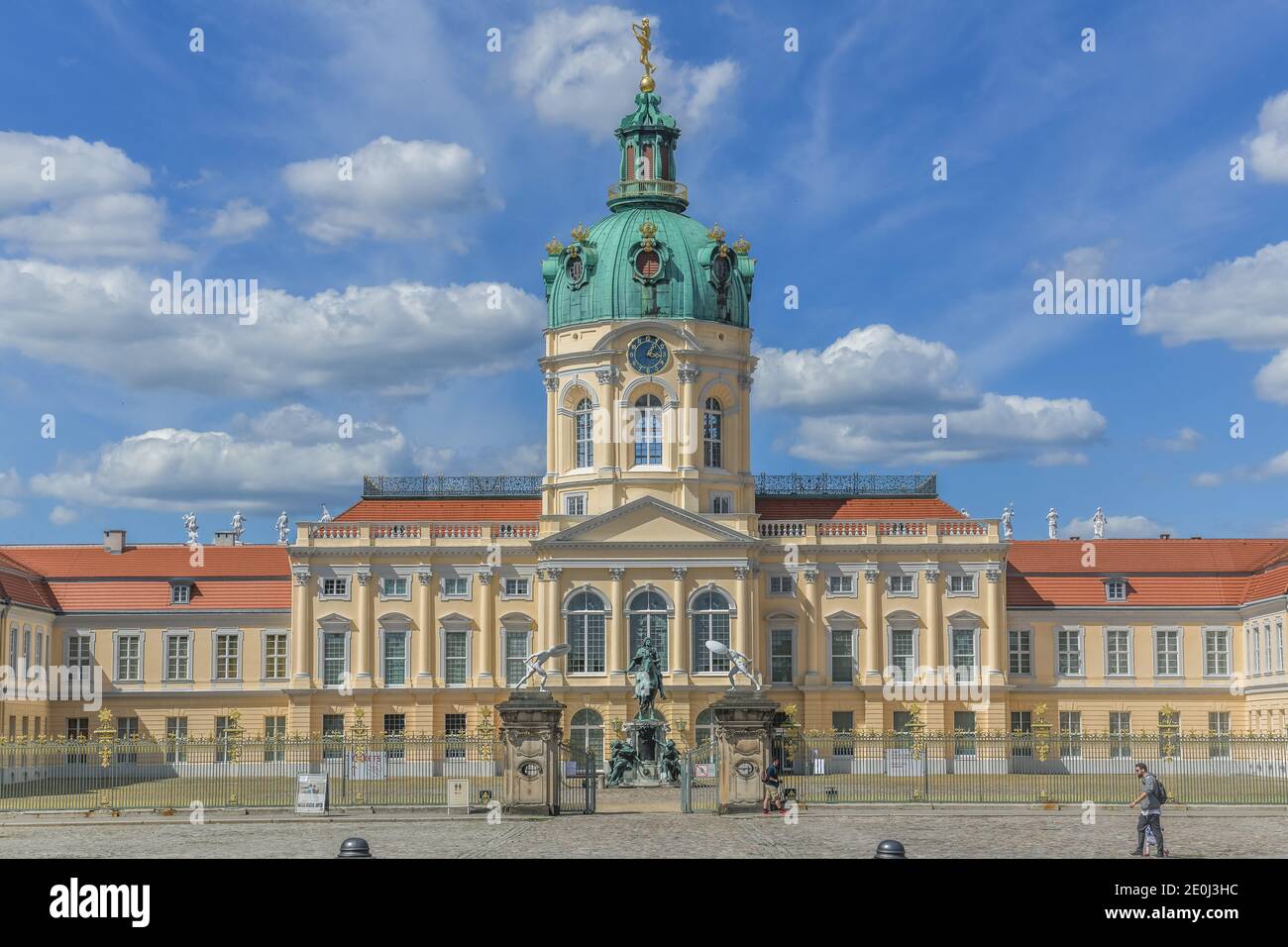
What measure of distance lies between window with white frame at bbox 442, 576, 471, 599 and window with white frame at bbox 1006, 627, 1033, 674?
24.7m

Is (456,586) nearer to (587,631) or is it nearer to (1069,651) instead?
(587,631)

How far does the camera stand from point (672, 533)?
7731cm

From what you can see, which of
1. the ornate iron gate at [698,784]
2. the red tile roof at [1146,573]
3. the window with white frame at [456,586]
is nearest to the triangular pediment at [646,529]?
the window with white frame at [456,586]

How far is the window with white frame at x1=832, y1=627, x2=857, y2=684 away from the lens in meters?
79.6

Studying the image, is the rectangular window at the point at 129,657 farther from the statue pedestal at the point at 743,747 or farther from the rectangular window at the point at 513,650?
the statue pedestal at the point at 743,747

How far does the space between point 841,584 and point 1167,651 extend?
1530 cm

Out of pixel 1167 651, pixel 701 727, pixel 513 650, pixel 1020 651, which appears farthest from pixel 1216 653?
pixel 513 650

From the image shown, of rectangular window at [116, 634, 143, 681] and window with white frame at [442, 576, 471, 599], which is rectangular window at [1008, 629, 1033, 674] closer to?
window with white frame at [442, 576, 471, 599]

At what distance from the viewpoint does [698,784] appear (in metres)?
54.7

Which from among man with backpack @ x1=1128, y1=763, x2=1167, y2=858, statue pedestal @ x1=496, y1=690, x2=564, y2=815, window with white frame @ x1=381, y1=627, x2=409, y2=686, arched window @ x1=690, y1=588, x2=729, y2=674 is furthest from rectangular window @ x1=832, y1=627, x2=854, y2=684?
man with backpack @ x1=1128, y1=763, x2=1167, y2=858

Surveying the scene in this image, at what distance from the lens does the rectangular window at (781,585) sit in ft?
262
